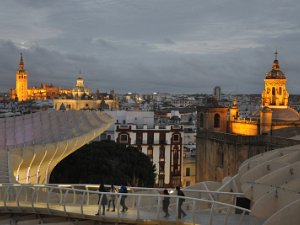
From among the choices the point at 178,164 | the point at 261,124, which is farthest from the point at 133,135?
the point at 261,124

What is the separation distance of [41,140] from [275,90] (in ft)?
105

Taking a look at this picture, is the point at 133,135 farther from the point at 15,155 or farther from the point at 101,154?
the point at 15,155

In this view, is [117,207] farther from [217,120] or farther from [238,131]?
[217,120]

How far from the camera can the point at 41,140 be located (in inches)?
1108

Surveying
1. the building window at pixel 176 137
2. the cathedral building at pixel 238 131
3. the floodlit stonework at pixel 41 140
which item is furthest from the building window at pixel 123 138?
the floodlit stonework at pixel 41 140

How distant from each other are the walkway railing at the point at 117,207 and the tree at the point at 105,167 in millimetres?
19259

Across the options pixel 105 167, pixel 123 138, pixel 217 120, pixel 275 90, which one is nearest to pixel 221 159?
pixel 217 120

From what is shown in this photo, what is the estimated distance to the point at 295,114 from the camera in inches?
2023

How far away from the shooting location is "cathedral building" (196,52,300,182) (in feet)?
148

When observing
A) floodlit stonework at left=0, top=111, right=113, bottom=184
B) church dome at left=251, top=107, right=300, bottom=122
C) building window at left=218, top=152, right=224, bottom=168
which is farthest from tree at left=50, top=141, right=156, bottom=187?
church dome at left=251, top=107, right=300, bottom=122

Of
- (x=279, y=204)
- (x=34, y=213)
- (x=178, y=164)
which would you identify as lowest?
(x=178, y=164)

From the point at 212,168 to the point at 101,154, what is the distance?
14.5 metres

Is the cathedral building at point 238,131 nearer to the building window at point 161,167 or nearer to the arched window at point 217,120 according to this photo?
the arched window at point 217,120

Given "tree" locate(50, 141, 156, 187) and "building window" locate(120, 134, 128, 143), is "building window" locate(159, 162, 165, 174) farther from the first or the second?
"tree" locate(50, 141, 156, 187)
